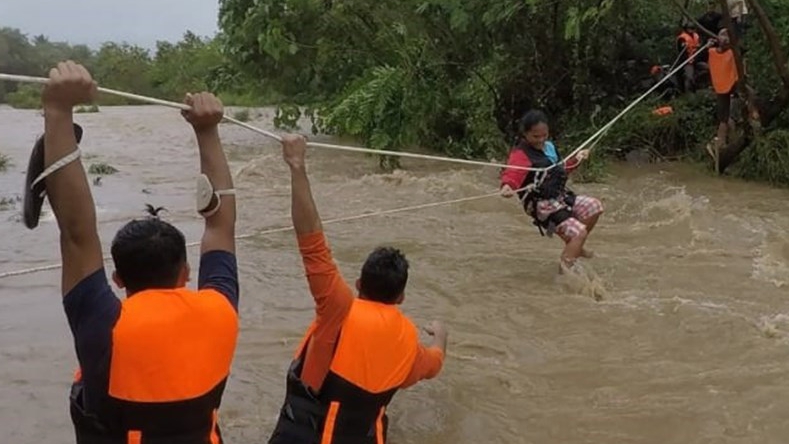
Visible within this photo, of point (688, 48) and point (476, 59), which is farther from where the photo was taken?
point (476, 59)

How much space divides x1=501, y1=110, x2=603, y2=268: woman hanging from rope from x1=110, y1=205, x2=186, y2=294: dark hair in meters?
4.64

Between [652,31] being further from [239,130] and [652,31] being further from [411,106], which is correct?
[239,130]

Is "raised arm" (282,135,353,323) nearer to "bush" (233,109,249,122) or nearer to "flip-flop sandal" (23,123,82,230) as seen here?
"flip-flop sandal" (23,123,82,230)

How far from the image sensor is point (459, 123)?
48.5ft

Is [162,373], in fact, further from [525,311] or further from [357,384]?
[525,311]

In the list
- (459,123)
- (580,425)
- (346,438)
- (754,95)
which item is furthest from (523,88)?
(346,438)

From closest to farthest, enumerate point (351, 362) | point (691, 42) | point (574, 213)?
point (351, 362)
point (574, 213)
point (691, 42)

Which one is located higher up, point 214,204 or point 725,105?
point 725,105

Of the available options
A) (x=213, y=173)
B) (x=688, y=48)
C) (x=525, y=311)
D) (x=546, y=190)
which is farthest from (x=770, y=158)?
(x=213, y=173)

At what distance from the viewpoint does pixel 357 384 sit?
3.52 metres

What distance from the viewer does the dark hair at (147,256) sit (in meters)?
2.52

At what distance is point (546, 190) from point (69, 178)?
17.4 feet

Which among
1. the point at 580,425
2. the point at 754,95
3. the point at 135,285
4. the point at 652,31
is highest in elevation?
the point at 652,31

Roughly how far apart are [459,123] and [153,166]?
4.52m
